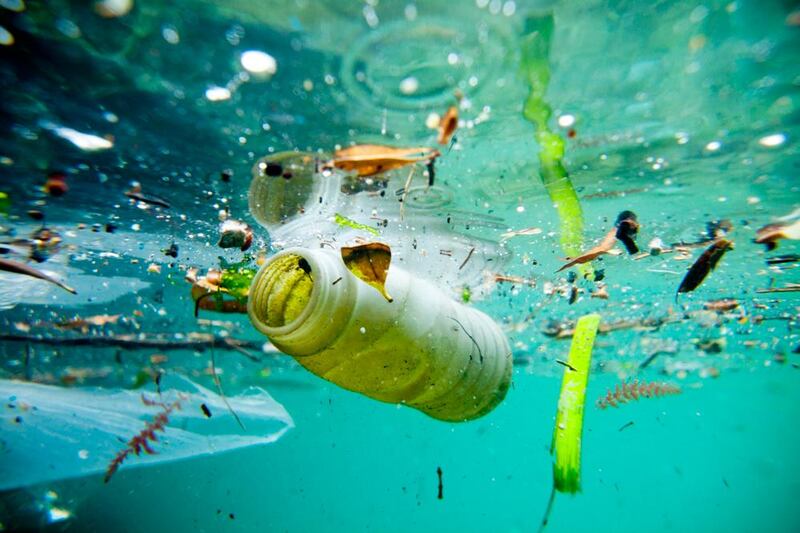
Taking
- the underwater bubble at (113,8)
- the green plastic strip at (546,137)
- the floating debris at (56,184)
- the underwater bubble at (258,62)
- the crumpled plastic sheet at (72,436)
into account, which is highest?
the green plastic strip at (546,137)

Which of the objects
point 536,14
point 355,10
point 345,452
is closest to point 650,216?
point 536,14

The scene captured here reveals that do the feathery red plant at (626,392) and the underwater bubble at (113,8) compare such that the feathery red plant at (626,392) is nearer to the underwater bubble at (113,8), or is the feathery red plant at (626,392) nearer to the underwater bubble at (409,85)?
the underwater bubble at (409,85)

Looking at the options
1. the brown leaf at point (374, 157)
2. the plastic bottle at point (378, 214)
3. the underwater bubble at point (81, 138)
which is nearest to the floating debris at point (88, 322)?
the plastic bottle at point (378, 214)

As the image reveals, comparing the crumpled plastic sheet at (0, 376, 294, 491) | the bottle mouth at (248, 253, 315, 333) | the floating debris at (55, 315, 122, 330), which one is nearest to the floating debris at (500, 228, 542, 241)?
the bottle mouth at (248, 253, 315, 333)

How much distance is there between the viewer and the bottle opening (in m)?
3.82

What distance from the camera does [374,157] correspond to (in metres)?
5.03

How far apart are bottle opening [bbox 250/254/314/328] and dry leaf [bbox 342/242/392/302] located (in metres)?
0.53

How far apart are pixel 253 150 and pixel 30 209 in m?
5.08

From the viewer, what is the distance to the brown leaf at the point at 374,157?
16.4ft

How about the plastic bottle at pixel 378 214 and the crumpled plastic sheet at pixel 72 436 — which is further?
the crumpled plastic sheet at pixel 72 436

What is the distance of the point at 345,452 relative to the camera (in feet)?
292

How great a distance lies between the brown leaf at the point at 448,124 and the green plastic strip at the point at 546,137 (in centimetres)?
90

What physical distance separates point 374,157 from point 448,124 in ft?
3.55

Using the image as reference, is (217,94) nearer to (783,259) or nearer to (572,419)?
(572,419)
